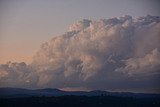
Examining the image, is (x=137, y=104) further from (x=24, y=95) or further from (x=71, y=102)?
(x=24, y=95)

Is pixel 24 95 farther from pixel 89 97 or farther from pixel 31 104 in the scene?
pixel 89 97

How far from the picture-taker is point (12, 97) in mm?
10570

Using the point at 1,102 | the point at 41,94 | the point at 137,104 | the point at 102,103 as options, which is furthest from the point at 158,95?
the point at 1,102

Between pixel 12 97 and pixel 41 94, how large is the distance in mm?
916

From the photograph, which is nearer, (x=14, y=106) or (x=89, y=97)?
(x=14, y=106)

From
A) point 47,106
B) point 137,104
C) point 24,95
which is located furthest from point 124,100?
point 24,95

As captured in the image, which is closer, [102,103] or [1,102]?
[1,102]

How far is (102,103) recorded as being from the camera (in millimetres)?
11531

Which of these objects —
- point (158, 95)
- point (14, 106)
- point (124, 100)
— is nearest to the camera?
point (158, 95)

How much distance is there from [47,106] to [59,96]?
0.57m

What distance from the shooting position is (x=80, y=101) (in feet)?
38.6

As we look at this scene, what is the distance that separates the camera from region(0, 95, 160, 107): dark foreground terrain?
10.9m

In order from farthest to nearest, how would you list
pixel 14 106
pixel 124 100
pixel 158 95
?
pixel 124 100, pixel 14 106, pixel 158 95

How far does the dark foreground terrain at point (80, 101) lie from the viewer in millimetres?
10935
